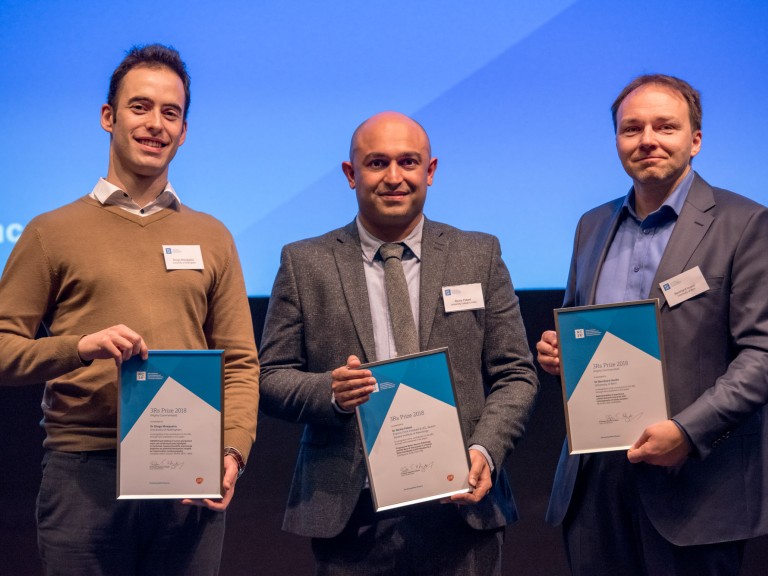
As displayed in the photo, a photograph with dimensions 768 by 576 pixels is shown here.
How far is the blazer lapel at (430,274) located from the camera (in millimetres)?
2086

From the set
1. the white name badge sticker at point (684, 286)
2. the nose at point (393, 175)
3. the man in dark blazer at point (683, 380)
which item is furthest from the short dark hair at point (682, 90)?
the nose at point (393, 175)

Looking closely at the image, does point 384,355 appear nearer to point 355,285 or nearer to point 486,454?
point 355,285

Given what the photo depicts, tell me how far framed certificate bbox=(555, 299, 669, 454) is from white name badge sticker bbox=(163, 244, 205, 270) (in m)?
0.92

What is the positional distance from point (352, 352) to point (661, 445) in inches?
31.0

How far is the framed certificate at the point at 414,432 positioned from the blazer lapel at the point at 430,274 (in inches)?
7.6

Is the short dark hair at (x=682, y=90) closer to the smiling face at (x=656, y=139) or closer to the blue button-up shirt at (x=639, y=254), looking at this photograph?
the smiling face at (x=656, y=139)

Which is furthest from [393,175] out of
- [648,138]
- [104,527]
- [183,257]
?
[104,527]

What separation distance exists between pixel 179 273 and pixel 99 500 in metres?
0.58

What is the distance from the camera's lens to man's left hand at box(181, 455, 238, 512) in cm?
188

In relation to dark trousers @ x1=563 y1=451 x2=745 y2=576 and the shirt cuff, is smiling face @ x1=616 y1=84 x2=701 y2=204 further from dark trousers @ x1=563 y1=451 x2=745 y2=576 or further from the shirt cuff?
the shirt cuff

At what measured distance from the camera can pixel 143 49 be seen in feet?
7.21

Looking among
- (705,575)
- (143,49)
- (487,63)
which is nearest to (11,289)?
(143,49)

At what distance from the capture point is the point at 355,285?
2137 millimetres

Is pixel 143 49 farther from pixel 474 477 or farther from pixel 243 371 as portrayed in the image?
pixel 474 477
